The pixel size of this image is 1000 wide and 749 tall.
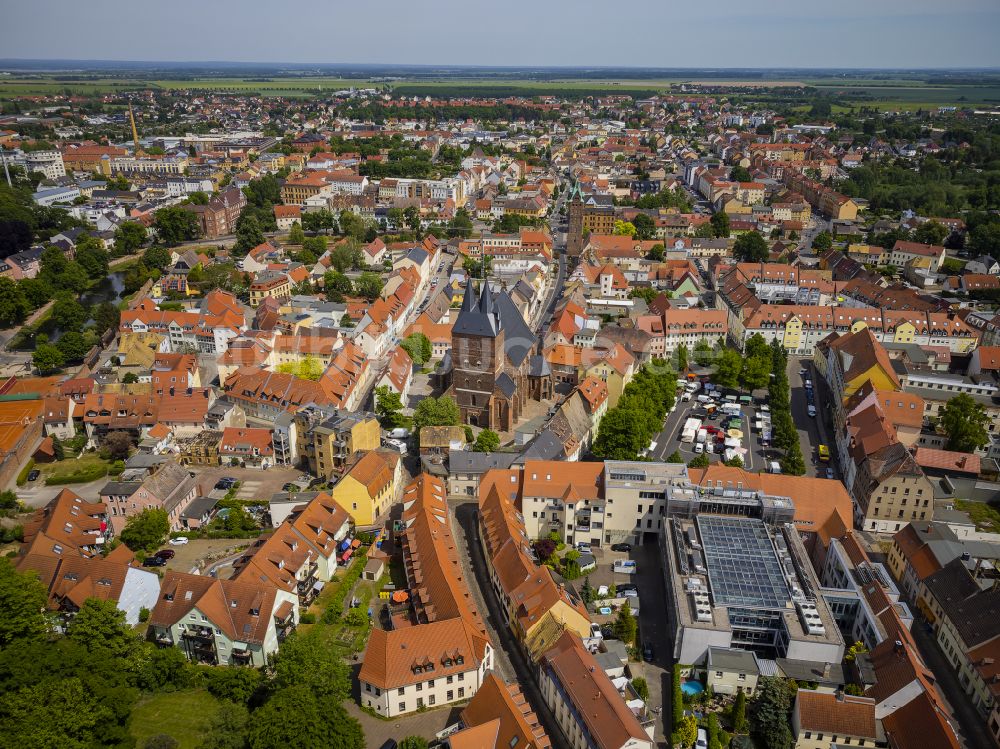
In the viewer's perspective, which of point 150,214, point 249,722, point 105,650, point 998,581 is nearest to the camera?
point 249,722

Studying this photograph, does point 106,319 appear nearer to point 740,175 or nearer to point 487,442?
point 487,442

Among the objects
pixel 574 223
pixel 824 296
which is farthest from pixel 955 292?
pixel 574 223

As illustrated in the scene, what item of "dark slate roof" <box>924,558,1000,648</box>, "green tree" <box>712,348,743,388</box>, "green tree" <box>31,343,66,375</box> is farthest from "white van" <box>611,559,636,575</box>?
"green tree" <box>31,343,66,375</box>

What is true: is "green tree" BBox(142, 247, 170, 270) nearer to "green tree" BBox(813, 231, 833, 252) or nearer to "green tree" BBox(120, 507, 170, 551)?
"green tree" BBox(120, 507, 170, 551)

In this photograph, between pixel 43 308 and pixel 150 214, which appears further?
pixel 150 214

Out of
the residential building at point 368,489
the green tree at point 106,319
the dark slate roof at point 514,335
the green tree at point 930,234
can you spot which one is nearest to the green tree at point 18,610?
the residential building at point 368,489

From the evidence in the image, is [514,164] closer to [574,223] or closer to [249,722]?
[574,223]

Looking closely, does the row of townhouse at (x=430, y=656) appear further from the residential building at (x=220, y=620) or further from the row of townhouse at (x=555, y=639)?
the residential building at (x=220, y=620)
